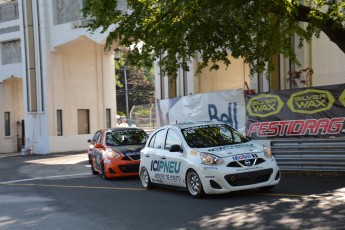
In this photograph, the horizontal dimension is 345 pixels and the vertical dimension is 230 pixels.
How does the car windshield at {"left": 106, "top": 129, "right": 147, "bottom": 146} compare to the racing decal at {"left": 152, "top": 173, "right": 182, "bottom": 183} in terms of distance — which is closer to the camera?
the racing decal at {"left": 152, "top": 173, "right": 182, "bottom": 183}

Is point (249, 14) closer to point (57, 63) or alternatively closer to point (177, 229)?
point (177, 229)

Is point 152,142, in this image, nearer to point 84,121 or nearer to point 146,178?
point 146,178

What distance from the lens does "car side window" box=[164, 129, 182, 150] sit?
11.3 metres

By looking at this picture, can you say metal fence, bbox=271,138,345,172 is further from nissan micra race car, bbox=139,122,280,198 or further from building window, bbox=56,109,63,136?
building window, bbox=56,109,63,136

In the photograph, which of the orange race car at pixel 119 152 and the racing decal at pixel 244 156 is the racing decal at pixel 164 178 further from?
the orange race car at pixel 119 152

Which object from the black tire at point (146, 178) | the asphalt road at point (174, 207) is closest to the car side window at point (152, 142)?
the black tire at point (146, 178)

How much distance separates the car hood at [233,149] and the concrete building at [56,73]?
71.4 feet

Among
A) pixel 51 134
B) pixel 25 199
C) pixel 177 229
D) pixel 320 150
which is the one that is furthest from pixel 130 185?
pixel 51 134

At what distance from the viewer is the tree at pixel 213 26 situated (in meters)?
12.2

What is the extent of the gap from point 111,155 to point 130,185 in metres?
1.72

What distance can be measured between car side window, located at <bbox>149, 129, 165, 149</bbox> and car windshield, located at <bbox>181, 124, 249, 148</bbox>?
2.77ft

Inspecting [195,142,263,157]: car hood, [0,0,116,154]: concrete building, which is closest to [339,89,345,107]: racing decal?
[195,142,263,157]: car hood

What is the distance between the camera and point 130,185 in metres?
14.0

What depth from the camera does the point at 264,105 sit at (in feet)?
49.5
